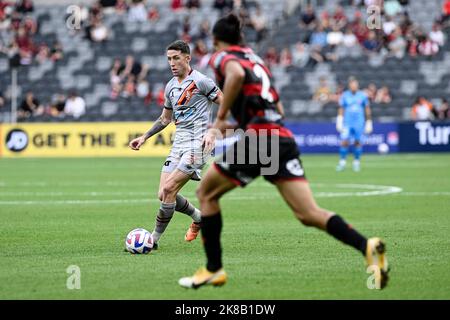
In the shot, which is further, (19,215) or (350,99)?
(350,99)

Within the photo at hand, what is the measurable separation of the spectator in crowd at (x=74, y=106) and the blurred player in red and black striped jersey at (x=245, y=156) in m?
32.1

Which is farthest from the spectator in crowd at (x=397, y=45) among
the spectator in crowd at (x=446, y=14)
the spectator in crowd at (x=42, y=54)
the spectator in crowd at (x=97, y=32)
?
the spectator in crowd at (x=42, y=54)

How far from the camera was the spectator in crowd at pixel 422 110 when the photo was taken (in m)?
37.4

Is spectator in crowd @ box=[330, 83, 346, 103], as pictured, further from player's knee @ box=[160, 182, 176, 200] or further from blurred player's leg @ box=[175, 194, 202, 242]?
player's knee @ box=[160, 182, 176, 200]

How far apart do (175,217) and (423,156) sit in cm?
2070

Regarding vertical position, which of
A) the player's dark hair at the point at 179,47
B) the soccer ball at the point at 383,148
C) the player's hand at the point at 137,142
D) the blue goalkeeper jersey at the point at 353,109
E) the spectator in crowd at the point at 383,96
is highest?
the player's dark hair at the point at 179,47

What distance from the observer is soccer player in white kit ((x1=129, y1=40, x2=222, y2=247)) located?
469 inches

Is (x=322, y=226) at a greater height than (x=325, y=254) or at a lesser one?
greater

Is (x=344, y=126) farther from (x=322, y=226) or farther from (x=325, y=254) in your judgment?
(x=322, y=226)

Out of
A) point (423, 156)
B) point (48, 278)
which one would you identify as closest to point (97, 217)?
point (48, 278)

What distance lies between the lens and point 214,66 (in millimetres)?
8609

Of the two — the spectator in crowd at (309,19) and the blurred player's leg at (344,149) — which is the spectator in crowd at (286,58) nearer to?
the spectator in crowd at (309,19)

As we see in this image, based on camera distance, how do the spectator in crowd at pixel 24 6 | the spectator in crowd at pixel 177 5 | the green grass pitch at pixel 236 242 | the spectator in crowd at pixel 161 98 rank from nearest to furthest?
1. the green grass pitch at pixel 236 242
2. the spectator in crowd at pixel 161 98
3. the spectator in crowd at pixel 177 5
4. the spectator in crowd at pixel 24 6

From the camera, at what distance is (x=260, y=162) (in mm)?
8547
